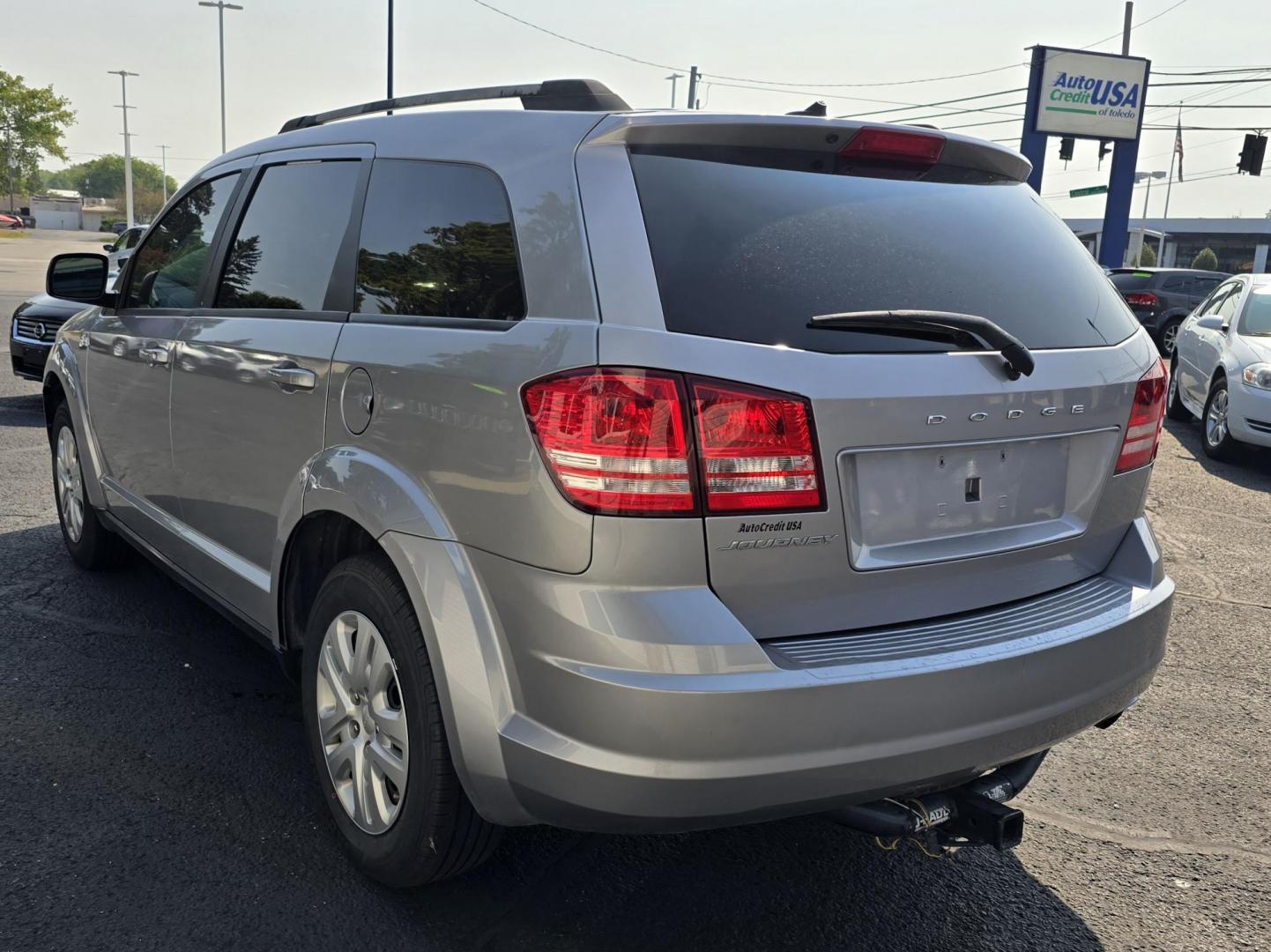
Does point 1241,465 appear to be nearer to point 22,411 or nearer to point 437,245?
point 437,245

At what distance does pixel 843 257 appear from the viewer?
2.39 m

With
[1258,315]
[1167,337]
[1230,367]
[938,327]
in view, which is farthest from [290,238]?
[1167,337]

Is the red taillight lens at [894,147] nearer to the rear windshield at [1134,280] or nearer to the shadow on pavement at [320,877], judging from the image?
the shadow on pavement at [320,877]

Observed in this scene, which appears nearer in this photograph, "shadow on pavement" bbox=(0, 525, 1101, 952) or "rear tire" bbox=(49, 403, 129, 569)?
"shadow on pavement" bbox=(0, 525, 1101, 952)

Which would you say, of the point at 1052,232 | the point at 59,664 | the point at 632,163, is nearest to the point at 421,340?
the point at 632,163

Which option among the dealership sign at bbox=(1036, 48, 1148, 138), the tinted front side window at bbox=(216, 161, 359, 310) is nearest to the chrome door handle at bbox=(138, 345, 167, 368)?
the tinted front side window at bbox=(216, 161, 359, 310)

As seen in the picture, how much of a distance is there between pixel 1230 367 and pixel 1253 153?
81.0 ft

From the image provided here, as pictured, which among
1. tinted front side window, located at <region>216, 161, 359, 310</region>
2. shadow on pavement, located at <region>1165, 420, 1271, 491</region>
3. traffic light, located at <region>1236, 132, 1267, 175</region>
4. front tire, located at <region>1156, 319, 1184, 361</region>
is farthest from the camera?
traffic light, located at <region>1236, 132, 1267, 175</region>

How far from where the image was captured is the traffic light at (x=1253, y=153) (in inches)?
1171

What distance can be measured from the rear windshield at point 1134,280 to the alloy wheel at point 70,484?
64.0ft

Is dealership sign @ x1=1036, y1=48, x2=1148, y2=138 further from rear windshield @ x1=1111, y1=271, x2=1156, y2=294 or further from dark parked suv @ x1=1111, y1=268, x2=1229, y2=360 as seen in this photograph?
dark parked suv @ x1=1111, y1=268, x2=1229, y2=360

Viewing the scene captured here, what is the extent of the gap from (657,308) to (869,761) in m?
0.97

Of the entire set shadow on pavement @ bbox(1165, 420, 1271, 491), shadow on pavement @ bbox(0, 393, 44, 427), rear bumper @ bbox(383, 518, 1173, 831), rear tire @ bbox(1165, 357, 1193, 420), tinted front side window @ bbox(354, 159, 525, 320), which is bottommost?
shadow on pavement @ bbox(0, 393, 44, 427)

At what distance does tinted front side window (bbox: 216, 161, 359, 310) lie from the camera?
308cm
